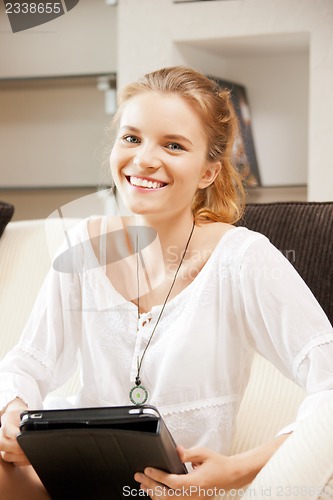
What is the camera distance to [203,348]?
997mm

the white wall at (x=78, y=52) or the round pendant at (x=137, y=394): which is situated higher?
the round pendant at (x=137, y=394)

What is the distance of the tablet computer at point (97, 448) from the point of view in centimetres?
78

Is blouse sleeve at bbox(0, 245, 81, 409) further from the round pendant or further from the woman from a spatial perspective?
the round pendant

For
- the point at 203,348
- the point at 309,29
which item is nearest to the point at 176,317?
the point at 203,348

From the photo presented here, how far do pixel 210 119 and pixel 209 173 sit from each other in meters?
0.07

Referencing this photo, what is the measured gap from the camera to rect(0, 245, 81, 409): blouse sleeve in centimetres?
104

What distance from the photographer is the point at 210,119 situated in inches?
41.1

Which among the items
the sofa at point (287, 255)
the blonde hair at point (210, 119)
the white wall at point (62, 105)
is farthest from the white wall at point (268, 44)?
the blonde hair at point (210, 119)

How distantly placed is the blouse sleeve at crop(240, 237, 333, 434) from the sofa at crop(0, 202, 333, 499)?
0.23 feet

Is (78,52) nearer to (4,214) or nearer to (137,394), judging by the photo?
(4,214)

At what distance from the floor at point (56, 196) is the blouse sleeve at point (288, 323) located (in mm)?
1284

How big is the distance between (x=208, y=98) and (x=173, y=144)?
91 mm

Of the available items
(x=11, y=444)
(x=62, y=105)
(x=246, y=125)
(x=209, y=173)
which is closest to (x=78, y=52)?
(x=62, y=105)

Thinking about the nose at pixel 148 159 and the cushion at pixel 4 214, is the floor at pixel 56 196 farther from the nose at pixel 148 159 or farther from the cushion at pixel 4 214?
the nose at pixel 148 159
